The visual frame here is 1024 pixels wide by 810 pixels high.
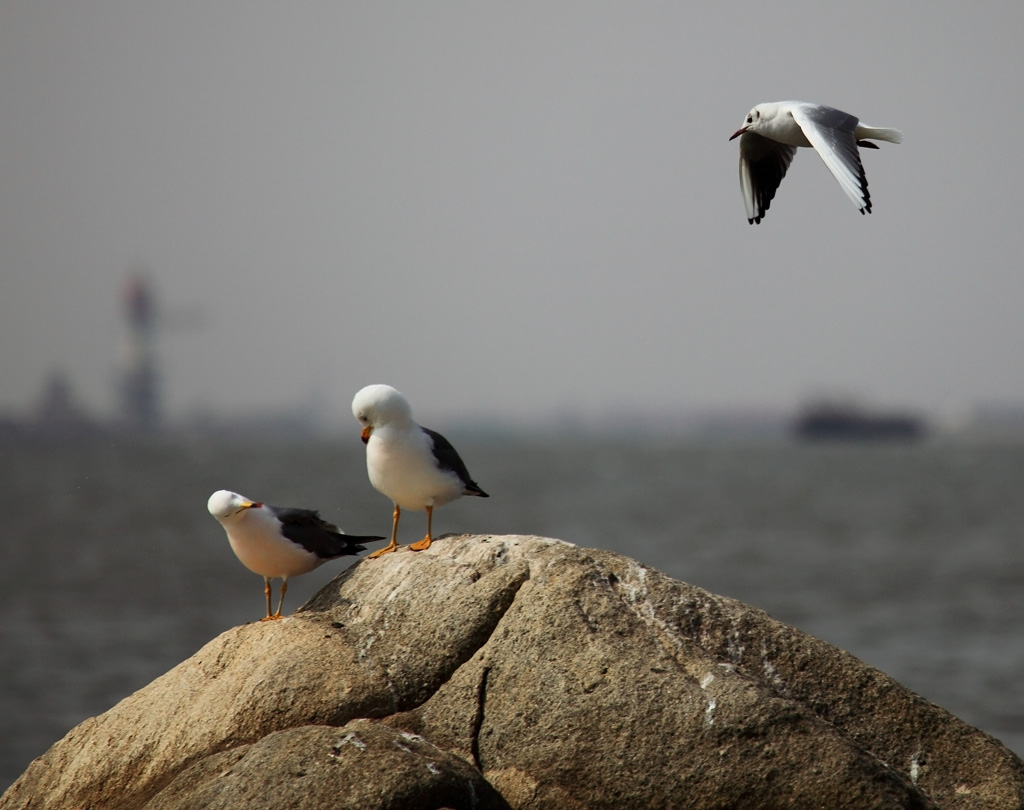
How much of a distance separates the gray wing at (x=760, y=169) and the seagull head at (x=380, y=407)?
9.27ft

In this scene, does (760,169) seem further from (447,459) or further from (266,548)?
(266,548)

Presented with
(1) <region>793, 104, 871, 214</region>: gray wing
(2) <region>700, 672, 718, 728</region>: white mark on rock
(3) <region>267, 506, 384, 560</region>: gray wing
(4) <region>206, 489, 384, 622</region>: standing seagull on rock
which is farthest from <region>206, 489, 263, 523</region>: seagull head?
(1) <region>793, 104, 871, 214</region>: gray wing

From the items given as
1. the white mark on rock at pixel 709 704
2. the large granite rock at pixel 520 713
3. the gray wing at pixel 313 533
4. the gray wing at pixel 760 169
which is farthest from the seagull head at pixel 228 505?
the gray wing at pixel 760 169

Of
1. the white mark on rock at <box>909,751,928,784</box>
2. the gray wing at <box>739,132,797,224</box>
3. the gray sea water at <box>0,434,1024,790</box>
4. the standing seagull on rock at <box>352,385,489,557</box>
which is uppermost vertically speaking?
the gray wing at <box>739,132,797,224</box>

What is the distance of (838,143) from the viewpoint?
6168 millimetres

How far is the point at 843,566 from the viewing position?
86.2 feet

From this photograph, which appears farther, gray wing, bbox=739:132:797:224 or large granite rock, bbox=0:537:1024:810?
gray wing, bbox=739:132:797:224

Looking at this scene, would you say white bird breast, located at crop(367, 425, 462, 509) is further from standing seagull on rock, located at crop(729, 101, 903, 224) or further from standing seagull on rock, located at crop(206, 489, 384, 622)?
standing seagull on rock, located at crop(729, 101, 903, 224)

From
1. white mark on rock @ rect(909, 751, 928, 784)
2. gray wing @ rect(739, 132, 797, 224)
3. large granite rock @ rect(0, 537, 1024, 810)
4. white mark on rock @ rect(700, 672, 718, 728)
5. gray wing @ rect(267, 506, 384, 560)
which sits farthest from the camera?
gray wing @ rect(739, 132, 797, 224)

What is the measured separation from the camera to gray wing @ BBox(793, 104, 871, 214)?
5793 mm

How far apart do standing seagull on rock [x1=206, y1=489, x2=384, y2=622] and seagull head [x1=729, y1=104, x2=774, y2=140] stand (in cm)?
319

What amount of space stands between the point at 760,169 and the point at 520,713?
390 centimetres

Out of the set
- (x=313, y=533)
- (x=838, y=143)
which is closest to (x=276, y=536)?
(x=313, y=533)

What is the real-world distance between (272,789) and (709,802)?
1760 mm
